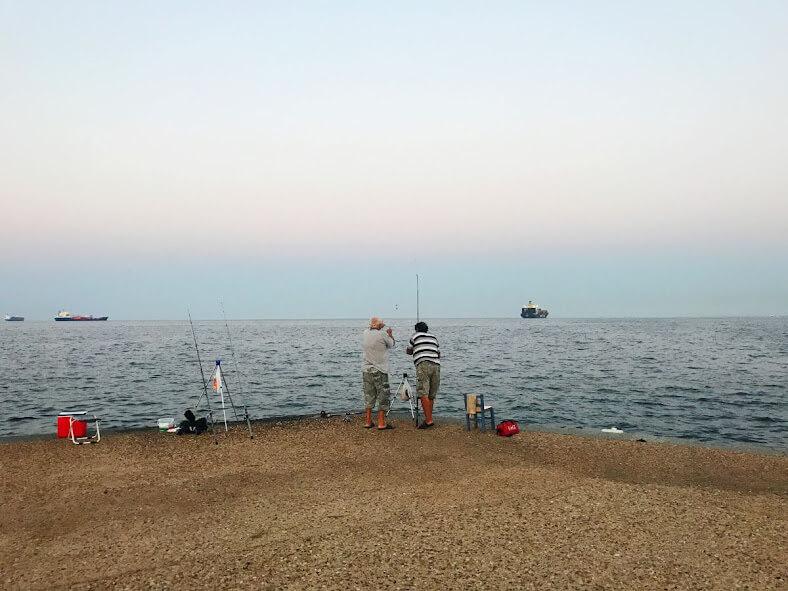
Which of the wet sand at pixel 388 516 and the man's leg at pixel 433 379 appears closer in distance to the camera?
the wet sand at pixel 388 516

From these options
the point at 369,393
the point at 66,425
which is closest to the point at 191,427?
the point at 66,425

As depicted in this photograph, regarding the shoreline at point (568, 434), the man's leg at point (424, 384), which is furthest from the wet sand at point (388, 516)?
the shoreline at point (568, 434)

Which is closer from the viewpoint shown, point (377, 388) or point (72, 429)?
point (72, 429)

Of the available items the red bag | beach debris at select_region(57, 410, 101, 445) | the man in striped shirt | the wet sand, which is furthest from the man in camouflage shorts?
beach debris at select_region(57, 410, 101, 445)

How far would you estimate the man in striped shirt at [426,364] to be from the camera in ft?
39.9

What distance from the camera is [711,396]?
75.1 feet

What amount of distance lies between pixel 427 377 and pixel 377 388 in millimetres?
1197

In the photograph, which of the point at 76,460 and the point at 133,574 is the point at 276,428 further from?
the point at 133,574

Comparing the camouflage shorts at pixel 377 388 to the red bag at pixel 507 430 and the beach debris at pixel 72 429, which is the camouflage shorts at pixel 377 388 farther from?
the beach debris at pixel 72 429

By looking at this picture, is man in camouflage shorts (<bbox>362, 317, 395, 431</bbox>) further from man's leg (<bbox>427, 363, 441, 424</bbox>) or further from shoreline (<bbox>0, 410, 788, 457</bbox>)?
shoreline (<bbox>0, 410, 788, 457</bbox>)

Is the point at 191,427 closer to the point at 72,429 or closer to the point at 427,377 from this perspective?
the point at 72,429

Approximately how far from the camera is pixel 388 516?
7074 millimetres

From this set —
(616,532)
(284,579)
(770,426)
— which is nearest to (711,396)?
(770,426)

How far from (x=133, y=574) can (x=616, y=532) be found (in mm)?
5550
